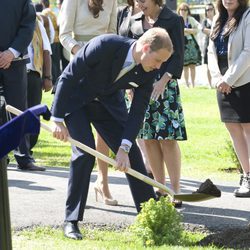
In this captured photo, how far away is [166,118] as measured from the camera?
7.66 m

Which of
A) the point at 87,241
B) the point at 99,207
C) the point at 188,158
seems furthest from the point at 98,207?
the point at 188,158

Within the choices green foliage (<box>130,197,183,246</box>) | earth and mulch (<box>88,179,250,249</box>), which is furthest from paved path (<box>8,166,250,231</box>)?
green foliage (<box>130,197,183,246</box>)

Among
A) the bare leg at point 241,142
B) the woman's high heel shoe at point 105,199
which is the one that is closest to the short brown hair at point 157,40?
the woman's high heel shoe at point 105,199

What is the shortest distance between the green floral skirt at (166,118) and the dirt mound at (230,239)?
1395mm

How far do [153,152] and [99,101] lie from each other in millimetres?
1452

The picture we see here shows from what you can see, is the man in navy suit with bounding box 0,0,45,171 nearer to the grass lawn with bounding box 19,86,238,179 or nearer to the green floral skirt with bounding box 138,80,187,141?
the green floral skirt with bounding box 138,80,187,141

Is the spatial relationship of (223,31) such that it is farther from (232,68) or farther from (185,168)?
(185,168)

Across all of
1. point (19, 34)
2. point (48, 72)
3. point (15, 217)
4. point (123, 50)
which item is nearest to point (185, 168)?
point (48, 72)

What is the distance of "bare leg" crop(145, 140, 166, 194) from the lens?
25.6 feet

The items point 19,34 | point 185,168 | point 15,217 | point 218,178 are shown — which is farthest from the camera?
point 185,168

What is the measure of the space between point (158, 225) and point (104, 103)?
3.54 feet

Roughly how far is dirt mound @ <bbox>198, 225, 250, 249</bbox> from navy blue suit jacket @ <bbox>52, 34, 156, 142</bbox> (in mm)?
957

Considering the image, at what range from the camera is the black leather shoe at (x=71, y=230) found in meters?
6.26

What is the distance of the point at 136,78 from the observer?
6.16 m
